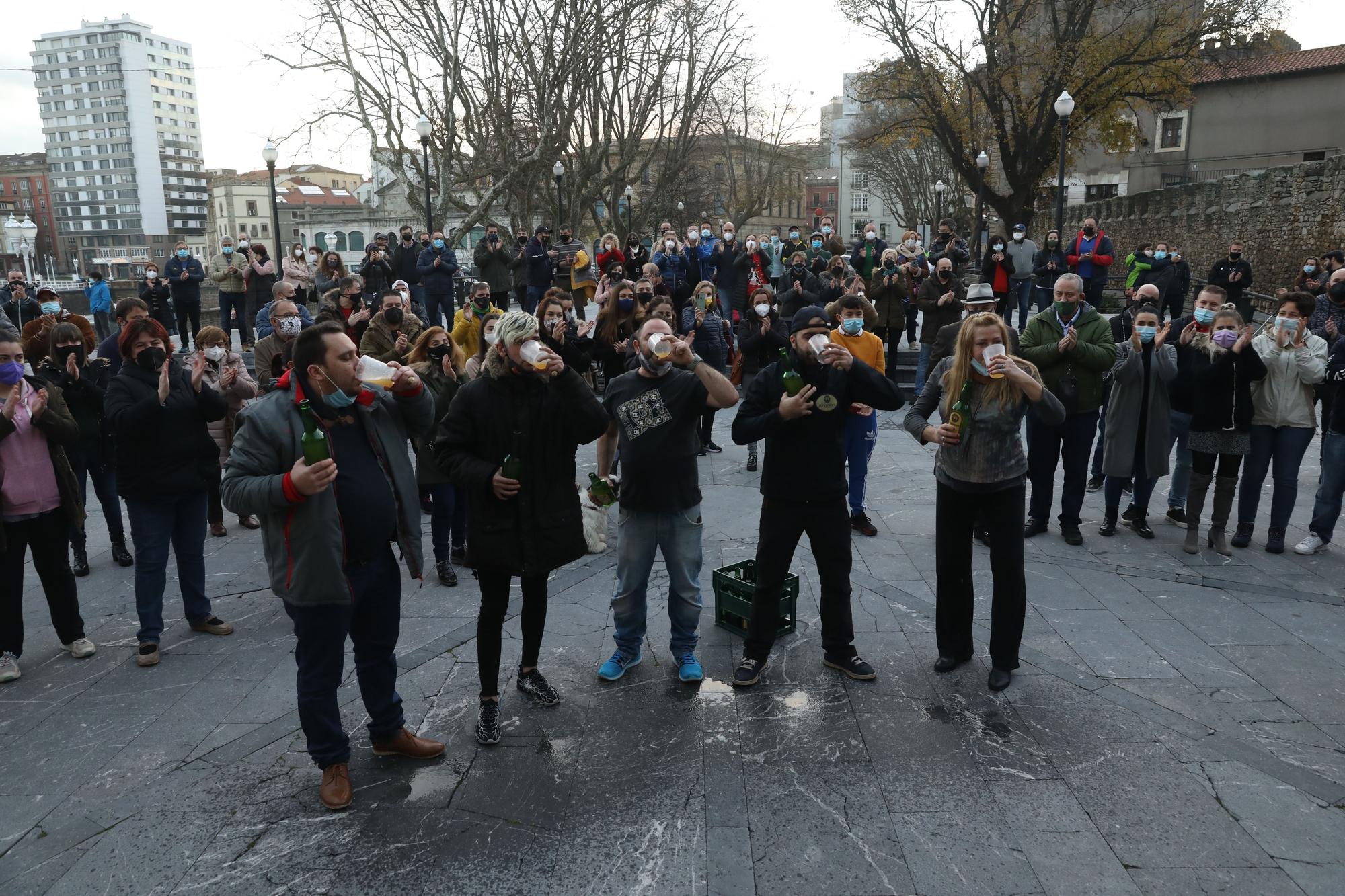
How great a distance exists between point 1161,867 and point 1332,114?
41.8 meters

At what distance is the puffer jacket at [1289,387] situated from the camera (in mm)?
6449

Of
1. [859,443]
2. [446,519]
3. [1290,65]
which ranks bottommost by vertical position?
[446,519]

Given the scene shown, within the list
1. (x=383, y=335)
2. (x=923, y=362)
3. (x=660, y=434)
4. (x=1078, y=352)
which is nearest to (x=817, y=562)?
(x=660, y=434)

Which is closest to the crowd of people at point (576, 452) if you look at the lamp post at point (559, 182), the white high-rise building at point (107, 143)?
the lamp post at point (559, 182)

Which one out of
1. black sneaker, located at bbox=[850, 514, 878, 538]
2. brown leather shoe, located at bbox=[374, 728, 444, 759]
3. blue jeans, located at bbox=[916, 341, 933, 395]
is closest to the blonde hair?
black sneaker, located at bbox=[850, 514, 878, 538]

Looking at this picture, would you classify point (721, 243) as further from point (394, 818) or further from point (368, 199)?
point (368, 199)

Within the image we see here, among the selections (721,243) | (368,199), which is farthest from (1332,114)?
(368,199)

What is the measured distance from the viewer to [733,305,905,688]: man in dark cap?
170 inches

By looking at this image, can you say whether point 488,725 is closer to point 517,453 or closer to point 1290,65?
point 517,453

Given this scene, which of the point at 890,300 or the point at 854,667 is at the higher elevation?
the point at 890,300

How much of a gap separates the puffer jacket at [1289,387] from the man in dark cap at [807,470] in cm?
374

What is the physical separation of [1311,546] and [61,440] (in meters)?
8.24

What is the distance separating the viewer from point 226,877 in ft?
10.4

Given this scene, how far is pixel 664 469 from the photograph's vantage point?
4.29 metres
